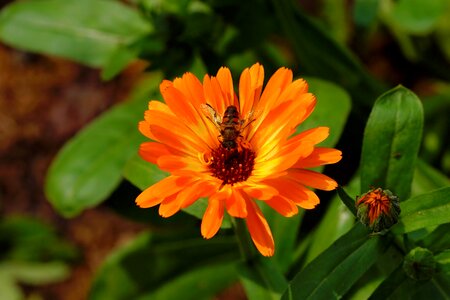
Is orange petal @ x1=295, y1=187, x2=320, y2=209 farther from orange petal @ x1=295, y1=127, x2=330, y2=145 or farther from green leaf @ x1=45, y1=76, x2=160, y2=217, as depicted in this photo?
green leaf @ x1=45, y1=76, x2=160, y2=217

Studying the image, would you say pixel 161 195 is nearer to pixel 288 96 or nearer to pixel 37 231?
pixel 288 96

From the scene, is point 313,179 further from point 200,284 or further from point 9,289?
point 9,289

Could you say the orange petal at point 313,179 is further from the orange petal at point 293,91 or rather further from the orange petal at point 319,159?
the orange petal at point 293,91

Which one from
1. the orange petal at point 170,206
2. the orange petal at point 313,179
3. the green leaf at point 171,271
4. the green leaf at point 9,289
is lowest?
the green leaf at point 9,289

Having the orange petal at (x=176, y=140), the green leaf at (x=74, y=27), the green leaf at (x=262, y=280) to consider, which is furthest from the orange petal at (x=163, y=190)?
the green leaf at (x=74, y=27)

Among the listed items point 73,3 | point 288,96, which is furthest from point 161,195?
point 73,3
